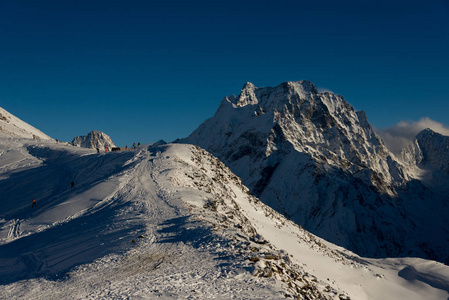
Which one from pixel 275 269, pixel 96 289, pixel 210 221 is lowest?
pixel 96 289

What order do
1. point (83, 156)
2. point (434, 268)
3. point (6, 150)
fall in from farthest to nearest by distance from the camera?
point (6, 150) < point (83, 156) < point (434, 268)

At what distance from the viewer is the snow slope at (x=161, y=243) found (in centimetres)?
1831

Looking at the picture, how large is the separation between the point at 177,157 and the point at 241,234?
82.5ft

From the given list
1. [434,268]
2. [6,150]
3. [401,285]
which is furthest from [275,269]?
[6,150]

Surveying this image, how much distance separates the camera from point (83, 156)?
205 feet

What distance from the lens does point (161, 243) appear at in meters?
23.5

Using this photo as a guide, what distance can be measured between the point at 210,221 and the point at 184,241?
168 inches

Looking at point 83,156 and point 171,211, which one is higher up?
point 83,156

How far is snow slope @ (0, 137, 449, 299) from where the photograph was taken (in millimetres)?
18312

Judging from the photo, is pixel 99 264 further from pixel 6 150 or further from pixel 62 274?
pixel 6 150

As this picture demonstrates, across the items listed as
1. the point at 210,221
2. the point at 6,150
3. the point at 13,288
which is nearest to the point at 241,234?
the point at 210,221

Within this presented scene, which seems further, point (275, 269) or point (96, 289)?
point (275, 269)

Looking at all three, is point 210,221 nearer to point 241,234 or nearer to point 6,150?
point 241,234

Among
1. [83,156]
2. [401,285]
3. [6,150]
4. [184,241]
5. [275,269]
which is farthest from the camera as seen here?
[6,150]
